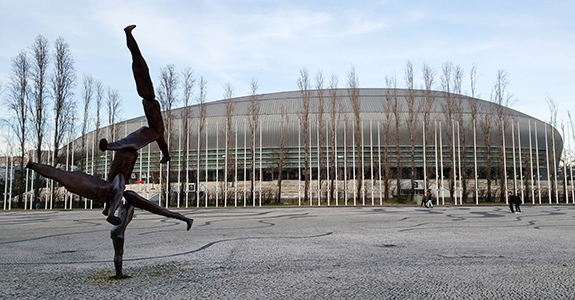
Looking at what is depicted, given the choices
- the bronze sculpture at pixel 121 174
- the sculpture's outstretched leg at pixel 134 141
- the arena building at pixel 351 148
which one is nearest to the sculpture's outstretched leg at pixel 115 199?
the bronze sculpture at pixel 121 174

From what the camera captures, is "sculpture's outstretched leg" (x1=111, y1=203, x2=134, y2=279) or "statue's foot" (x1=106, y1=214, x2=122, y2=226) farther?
"sculpture's outstretched leg" (x1=111, y1=203, x2=134, y2=279)

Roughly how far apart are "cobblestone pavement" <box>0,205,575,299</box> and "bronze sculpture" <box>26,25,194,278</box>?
0.82m

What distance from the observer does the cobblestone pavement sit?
5512 millimetres

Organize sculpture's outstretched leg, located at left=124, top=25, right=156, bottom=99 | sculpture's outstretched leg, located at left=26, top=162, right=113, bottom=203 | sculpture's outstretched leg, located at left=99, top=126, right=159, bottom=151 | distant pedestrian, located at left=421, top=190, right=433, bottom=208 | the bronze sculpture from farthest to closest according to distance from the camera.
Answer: distant pedestrian, located at left=421, top=190, right=433, bottom=208 < sculpture's outstretched leg, located at left=124, top=25, right=156, bottom=99 < sculpture's outstretched leg, located at left=99, top=126, right=159, bottom=151 < the bronze sculpture < sculpture's outstretched leg, located at left=26, top=162, right=113, bottom=203

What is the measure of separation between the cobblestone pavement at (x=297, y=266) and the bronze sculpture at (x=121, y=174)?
2.69ft

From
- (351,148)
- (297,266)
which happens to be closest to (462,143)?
(351,148)

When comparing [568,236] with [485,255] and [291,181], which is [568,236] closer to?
[485,255]

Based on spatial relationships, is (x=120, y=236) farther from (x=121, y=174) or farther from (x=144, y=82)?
(x=144, y=82)

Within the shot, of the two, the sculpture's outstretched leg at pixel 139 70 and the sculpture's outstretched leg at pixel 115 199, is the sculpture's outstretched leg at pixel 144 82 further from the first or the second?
the sculpture's outstretched leg at pixel 115 199

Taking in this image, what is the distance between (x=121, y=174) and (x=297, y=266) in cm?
308

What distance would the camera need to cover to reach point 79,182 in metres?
6.14

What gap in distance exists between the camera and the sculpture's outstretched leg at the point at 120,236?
249 inches

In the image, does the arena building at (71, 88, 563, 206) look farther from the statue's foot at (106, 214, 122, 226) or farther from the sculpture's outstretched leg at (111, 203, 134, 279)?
the statue's foot at (106, 214, 122, 226)

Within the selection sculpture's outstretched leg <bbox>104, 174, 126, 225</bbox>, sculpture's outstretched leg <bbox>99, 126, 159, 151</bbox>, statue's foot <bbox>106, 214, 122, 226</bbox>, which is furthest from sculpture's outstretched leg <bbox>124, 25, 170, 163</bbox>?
statue's foot <bbox>106, 214, 122, 226</bbox>
